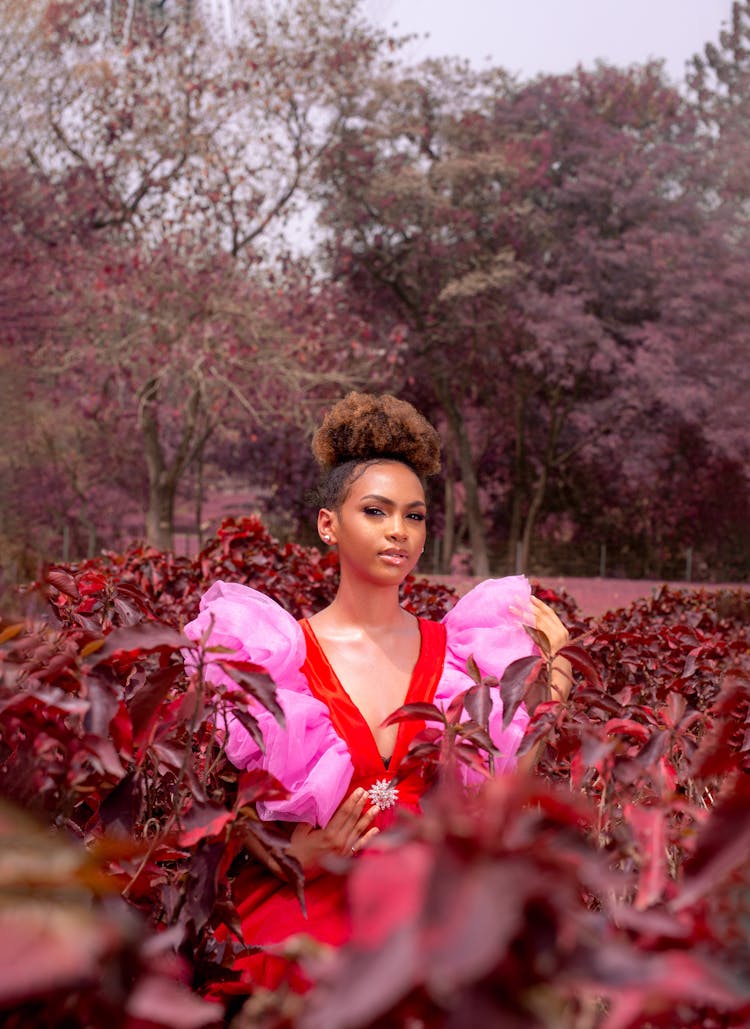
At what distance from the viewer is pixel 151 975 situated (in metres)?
0.57

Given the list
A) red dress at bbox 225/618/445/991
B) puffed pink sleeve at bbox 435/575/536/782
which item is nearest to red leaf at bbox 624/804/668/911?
red dress at bbox 225/618/445/991

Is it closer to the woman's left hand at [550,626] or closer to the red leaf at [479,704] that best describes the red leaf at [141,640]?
the red leaf at [479,704]

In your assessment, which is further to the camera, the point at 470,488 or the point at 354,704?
the point at 470,488

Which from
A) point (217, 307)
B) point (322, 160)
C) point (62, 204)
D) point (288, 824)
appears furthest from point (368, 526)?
point (322, 160)

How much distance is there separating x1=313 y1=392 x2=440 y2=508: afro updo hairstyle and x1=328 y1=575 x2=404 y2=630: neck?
0.72 feet

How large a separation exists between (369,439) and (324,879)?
973mm

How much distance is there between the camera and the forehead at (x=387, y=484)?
226 centimetres

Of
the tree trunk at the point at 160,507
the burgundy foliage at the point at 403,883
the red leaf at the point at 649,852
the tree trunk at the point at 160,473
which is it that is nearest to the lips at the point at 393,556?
the burgundy foliage at the point at 403,883

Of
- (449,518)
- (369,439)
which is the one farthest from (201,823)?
(449,518)

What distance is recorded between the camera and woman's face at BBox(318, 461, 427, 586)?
7.27ft

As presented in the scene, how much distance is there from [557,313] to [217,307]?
6669 millimetres

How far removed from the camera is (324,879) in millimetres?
1820

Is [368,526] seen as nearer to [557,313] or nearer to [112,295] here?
[112,295]

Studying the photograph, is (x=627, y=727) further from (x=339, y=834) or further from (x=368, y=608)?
(x=368, y=608)
